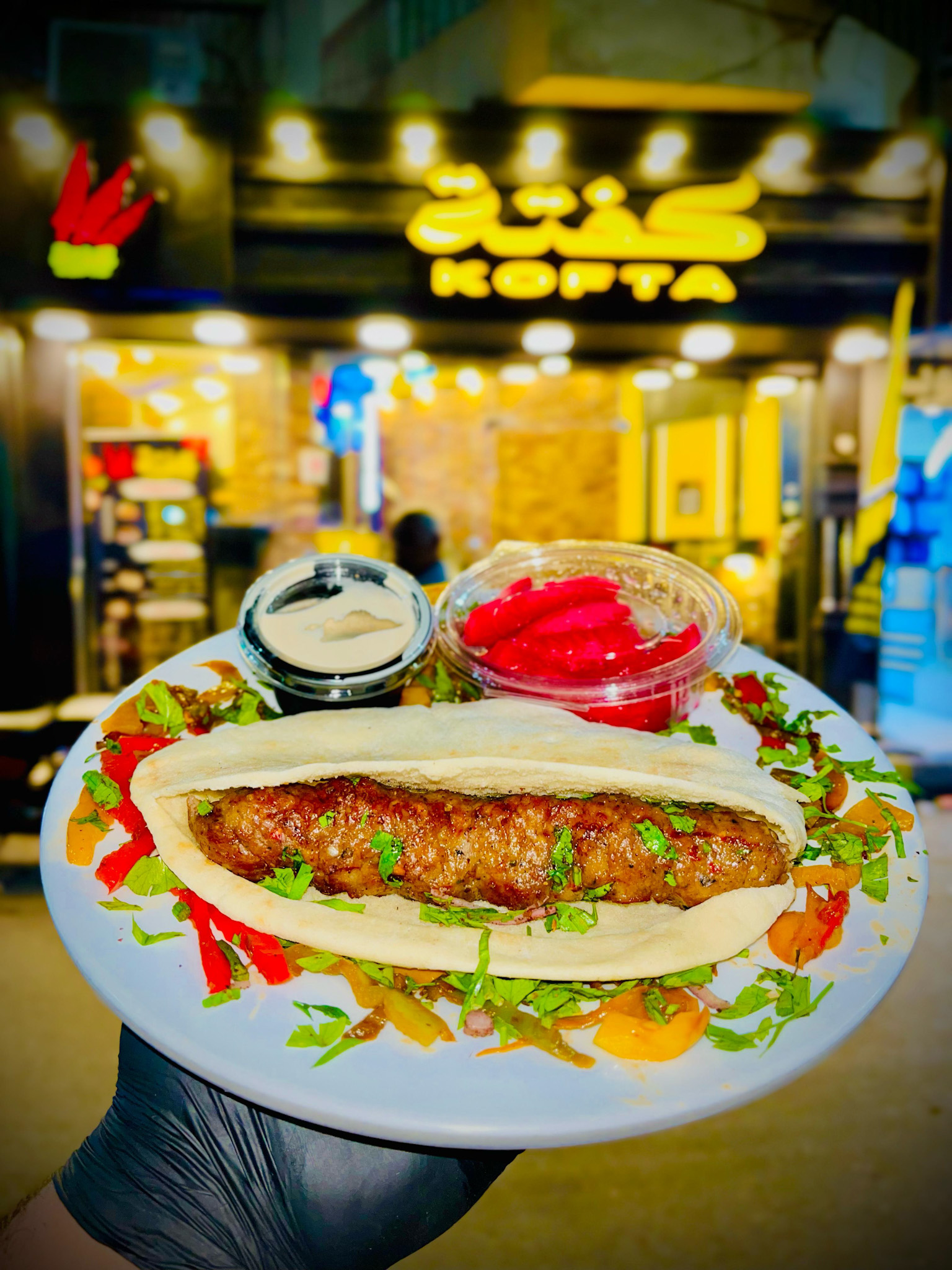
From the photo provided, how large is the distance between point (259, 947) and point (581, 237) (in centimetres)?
706

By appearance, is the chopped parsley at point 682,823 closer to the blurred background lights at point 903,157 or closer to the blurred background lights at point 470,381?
the blurred background lights at point 470,381

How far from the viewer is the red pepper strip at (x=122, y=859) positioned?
1.71m

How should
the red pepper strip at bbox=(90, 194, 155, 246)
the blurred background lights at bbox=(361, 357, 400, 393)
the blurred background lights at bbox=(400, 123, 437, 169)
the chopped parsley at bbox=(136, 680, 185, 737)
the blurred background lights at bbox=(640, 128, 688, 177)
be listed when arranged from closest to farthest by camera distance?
the chopped parsley at bbox=(136, 680, 185, 737), the red pepper strip at bbox=(90, 194, 155, 246), the blurred background lights at bbox=(400, 123, 437, 169), the blurred background lights at bbox=(640, 128, 688, 177), the blurred background lights at bbox=(361, 357, 400, 393)

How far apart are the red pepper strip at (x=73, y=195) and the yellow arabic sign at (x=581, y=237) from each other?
269 cm

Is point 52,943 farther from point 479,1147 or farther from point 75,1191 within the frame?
point 479,1147

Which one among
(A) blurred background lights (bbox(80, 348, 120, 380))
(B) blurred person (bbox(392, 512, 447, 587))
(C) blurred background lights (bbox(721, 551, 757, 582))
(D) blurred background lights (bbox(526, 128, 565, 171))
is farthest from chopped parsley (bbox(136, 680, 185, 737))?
(C) blurred background lights (bbox(721, 551, 757, 582))

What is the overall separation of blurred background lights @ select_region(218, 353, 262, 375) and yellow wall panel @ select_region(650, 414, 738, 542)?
4.32 meters

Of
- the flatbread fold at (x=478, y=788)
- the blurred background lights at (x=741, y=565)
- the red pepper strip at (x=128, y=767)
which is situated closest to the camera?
the flatbread fold at (x=478, y=788)

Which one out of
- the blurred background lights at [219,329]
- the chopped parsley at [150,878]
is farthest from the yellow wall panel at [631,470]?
the chopped parsley at [150,878]

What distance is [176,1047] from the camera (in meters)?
1.34

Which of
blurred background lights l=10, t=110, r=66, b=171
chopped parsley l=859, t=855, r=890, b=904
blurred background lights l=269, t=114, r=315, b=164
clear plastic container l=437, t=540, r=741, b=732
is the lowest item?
chopped parsley l=859, t=855, r=890, b=904

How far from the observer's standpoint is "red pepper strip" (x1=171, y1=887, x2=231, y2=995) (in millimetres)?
1494

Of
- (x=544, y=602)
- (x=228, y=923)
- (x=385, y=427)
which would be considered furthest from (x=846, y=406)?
(x=228, y=923)

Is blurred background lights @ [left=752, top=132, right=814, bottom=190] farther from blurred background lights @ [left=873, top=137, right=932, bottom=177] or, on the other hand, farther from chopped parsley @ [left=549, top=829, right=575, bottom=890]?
chopped parsley @ [left=549, top=829, right=575, bottom=890]
